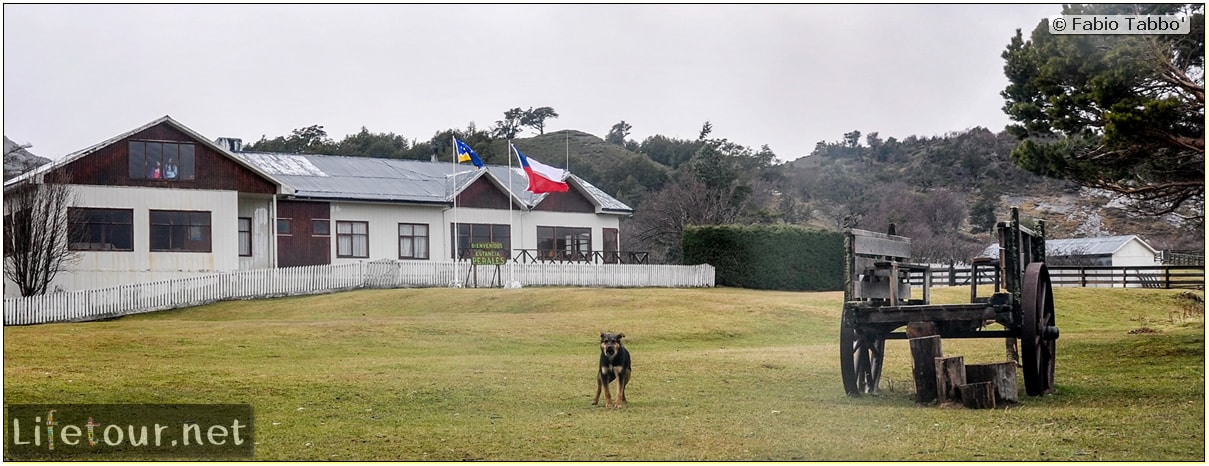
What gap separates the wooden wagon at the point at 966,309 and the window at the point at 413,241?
32.7 meters

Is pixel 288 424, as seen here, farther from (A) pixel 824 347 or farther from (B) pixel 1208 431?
(A) pixel 824 347

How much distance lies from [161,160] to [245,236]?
4.63 metres

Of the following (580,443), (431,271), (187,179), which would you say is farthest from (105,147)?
(580,443)

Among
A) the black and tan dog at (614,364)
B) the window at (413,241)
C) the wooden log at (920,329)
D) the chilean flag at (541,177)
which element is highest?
the chilean flag at (541,177)

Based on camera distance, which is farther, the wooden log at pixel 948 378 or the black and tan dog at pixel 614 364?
the black and tan dog at pixel 614 364

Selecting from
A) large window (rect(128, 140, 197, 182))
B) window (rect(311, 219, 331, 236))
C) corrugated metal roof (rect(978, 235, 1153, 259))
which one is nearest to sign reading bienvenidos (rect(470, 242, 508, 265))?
window (rect(311, 219, 331, 236))

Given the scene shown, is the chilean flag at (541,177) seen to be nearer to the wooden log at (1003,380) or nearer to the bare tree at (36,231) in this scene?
the bare tree at (36,231)

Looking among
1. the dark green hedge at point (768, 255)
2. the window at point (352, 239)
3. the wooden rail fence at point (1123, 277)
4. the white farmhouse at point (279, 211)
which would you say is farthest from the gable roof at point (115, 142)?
the wooden rail fence at point (1123, 277)

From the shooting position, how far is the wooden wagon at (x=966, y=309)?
1211 cm

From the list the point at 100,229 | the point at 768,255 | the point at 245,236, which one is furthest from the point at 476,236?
the point at 100,229

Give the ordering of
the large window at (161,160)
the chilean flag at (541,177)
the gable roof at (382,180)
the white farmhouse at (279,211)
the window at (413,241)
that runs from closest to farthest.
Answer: the white farmhouse at (279,211)
the large window at (161,160)
the chilean flag at (541,177)
the gable roof at (382,180)
the window at (413,241)

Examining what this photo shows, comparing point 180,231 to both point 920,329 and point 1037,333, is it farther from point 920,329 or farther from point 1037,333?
point 1037,333

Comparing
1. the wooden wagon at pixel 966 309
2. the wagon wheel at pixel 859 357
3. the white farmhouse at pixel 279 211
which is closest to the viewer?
the wooden wagon at pixel 966 309

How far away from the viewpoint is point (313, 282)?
38.7 m
